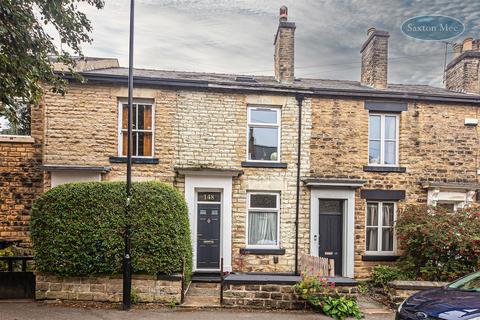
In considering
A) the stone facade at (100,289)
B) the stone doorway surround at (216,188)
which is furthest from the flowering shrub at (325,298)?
the stone doorway surround at (216,188)

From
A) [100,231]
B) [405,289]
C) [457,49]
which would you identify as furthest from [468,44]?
[100,231]

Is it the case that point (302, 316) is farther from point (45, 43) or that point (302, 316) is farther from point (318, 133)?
point (45, 43)

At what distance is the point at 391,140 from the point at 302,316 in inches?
284

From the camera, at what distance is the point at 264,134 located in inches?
Result: 458

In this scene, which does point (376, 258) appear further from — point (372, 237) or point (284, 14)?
point (284, 14)

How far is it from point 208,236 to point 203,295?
249cm

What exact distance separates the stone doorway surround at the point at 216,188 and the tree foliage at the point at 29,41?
449 cm

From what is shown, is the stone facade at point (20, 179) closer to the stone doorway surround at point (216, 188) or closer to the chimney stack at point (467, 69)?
the stone doorway surround at point (216, 188)

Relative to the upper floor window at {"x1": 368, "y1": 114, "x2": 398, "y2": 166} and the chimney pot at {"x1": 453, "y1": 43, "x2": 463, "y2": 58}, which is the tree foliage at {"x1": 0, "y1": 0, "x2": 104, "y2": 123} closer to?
the upper floor window at {"x1": 368, "y1": 114, "x2": 398, "y2": 166}

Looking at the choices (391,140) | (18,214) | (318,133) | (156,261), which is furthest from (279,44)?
(18,214)

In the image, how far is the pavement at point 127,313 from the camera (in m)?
6.98

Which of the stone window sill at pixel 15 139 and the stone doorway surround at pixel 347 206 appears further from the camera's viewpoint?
the stone doorway surround at pixel 347 206

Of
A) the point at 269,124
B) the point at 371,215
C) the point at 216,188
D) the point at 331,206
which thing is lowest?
the point at 371,215

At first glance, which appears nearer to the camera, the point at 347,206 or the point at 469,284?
the point at 469,284
